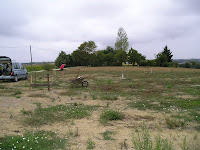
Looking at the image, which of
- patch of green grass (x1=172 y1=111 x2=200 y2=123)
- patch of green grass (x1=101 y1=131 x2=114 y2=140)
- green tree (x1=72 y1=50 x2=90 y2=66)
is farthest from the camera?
green tree (x1=72 y1=50 x2=90 y2=66)

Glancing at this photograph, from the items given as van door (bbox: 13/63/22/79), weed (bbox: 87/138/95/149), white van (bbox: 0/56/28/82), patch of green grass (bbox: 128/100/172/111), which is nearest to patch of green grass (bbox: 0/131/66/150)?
weed (bbox: 87/138/95/149)

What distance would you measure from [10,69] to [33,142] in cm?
1505

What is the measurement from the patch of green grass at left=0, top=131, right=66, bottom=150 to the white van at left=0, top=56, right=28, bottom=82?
1354 centimetres

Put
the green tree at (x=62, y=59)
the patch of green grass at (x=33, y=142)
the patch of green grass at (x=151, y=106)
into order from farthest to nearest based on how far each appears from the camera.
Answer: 1. the green tree at (x=62, y=59)
2. the patch of green grass at (x=151, y=106)
3. the patch of green grass at (x=33, y=142)

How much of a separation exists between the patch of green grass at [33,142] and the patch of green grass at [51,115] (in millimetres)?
1183

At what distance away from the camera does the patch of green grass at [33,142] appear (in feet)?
13.6

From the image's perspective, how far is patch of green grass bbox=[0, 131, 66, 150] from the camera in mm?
4145

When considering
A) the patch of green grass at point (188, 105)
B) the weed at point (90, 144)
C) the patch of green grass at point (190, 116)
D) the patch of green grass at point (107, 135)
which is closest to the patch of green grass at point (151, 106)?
the patch of green grass at point (188, 105)

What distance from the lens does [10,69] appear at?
1767 cm

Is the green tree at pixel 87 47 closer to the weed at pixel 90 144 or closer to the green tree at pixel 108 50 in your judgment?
the green tree at pixel 108 50

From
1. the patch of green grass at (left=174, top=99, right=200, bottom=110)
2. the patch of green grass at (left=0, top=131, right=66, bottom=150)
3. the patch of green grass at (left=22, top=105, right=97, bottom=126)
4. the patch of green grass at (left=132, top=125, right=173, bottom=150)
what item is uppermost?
the patch of green grass at (left=132, top=125, right=173, bottom=150)

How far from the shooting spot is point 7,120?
611 cm

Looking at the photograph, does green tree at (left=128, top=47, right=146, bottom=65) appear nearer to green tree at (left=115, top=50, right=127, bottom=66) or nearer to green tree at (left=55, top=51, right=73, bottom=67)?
green tree at (left=115, top=50, right=127, bottom=66)

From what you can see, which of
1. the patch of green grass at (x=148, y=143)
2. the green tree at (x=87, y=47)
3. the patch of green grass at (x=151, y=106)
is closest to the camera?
the patch of green grass at (x=148, y=143)
